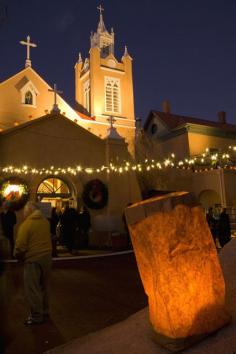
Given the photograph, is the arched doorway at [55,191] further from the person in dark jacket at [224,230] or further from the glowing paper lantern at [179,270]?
the glowing paper lantern at [179,270]

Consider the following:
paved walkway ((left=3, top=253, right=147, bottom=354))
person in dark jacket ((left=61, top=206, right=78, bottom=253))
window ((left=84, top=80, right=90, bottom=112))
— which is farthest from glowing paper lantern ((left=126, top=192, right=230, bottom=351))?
window ((left=84, top=80, right=90, bottom=112))

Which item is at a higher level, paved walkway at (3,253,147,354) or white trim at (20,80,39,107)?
white trim at (20,80,39,107)

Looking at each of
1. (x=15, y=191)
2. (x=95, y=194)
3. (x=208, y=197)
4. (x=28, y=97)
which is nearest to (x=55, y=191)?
(x=95, y=194)

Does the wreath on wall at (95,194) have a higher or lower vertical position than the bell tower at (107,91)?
lower

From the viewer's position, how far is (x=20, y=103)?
66.3ft

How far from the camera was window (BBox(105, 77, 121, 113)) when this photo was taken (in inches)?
1085

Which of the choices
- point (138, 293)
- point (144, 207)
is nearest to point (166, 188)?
point (138, 293)

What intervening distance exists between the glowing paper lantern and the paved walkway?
174cm

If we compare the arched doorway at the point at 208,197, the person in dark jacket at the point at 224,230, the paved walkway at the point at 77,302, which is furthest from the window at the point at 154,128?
the paved walkway at the point at 77,302

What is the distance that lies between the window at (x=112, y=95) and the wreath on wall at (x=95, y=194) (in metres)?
12.7

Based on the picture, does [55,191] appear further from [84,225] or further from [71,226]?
[71,226]

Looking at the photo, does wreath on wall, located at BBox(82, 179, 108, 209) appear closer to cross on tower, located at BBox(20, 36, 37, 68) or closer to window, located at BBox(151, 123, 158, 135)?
cross on tower, located at BBox(20, 36, 37, 68)

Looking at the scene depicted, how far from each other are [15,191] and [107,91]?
16.6 metres

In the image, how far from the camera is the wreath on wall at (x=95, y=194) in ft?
51.4
